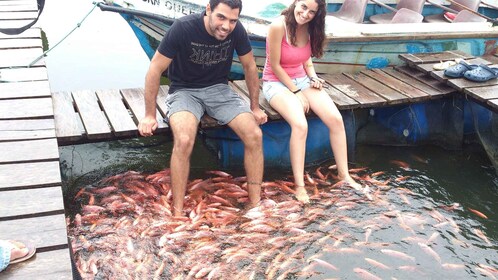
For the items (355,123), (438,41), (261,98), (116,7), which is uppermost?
(116,7)

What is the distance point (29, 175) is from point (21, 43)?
317 centimetres

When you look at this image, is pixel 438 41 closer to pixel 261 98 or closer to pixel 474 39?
pixel 474 39

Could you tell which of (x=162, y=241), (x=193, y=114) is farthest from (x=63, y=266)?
(x=193, y=114)

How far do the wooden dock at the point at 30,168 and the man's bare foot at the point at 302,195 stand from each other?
7.30 feet

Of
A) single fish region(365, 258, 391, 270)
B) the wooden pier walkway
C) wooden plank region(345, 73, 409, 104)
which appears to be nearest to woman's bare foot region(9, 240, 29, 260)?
single fish region(365, 258, 391, 270)

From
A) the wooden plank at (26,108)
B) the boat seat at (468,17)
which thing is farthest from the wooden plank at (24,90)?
the boat seat at (468,17)

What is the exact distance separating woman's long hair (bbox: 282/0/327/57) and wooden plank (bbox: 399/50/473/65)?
6.15 ft

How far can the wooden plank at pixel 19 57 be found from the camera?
544 centimetres

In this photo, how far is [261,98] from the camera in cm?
554

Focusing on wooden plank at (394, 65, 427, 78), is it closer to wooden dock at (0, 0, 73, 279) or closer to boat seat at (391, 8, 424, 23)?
boat seat at (391, 8, 424, 23)

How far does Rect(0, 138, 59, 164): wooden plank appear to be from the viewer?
3.69 metres

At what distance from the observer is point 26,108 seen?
14.8 feet

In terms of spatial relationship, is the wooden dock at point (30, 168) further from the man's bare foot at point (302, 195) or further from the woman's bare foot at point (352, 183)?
the woman's bare foot at point (352, 183)

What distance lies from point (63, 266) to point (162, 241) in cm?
161
